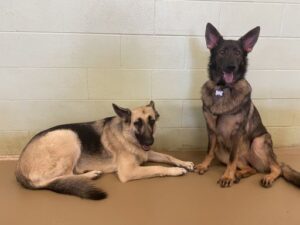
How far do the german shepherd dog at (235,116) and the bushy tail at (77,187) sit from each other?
0.97 metres

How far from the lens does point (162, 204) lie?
2.34 meters

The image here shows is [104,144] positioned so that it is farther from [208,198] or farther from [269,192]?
[269,192]

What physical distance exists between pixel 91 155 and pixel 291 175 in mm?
1707

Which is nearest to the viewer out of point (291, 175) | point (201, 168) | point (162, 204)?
point (162, 204)

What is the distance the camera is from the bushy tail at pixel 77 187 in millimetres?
2352

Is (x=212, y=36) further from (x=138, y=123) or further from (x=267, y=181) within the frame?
(x=267, y=181)

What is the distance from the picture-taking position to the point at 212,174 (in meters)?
2.78

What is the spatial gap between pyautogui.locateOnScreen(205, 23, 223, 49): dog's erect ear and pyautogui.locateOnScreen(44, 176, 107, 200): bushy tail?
149cm

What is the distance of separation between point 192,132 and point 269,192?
1020 mm

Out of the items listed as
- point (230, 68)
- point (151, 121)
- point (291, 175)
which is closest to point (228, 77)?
point (230, 68)

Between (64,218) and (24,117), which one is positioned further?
(24,117)

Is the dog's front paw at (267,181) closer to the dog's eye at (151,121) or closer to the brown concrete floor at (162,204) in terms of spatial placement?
the brown concrete floor at (162,204)

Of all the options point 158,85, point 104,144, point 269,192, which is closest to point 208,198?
point 269,192

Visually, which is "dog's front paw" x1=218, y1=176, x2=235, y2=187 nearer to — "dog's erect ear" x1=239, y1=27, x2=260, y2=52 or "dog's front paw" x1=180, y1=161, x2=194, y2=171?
"dog's front paw" x1=180, y1=161, x2=194, y2=171
